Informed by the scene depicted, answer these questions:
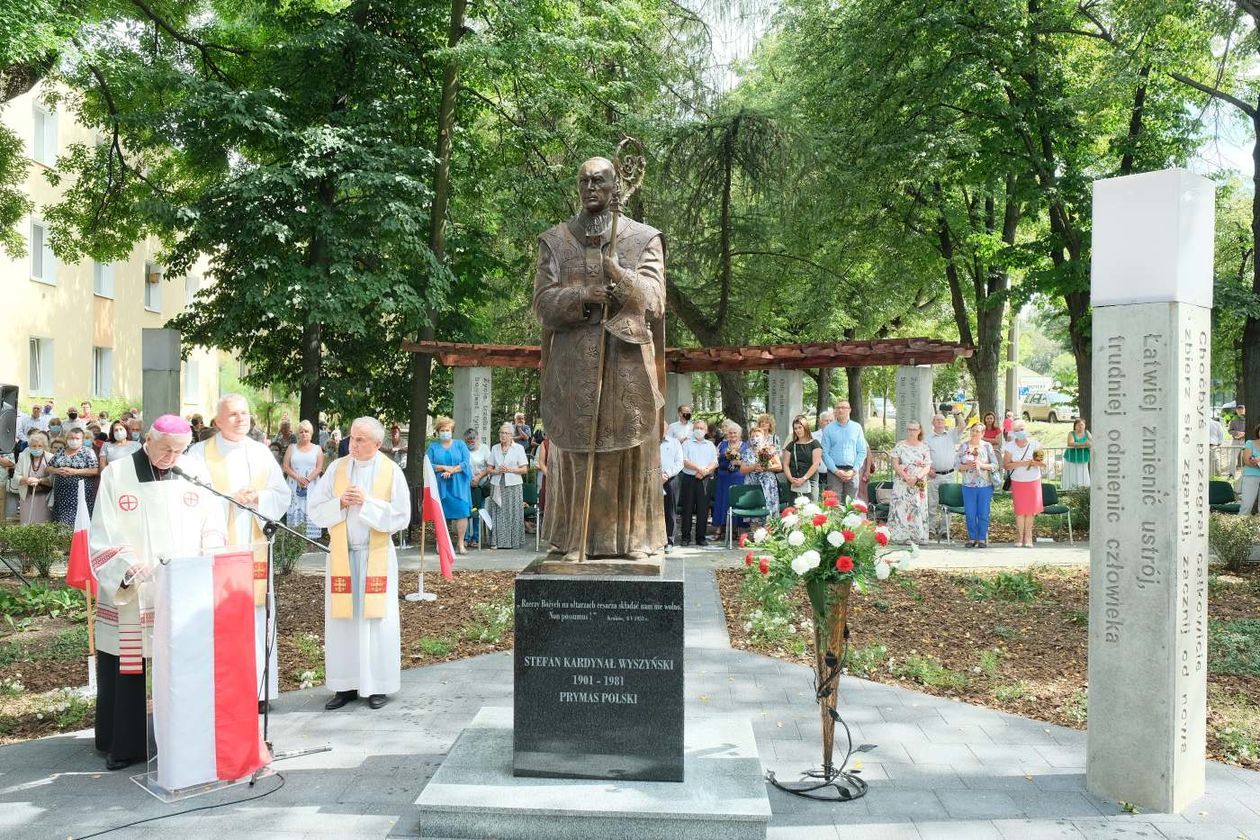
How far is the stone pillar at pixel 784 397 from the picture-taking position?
18391mm

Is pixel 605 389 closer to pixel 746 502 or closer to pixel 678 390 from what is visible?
pixel 746 502

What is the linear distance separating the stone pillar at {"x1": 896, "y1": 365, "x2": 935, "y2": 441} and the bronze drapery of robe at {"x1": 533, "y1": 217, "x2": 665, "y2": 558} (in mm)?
11586

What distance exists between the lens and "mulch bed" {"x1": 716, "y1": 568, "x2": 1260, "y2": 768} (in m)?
7.20

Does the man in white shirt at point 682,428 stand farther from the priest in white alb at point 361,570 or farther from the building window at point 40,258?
the building window at point 40,258

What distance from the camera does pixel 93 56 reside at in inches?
569

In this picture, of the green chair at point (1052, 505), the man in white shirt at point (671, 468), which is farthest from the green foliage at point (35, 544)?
the green chair at point (1052, 505)

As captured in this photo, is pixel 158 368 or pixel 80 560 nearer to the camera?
pixel 80 560

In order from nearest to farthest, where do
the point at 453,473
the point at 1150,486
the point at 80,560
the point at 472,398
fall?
the point at 1150,486 < the point at 80,560 < the point at 453,473 < the point at 472,398

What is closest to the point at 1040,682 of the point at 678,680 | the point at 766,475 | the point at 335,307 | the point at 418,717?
the point at 678,680

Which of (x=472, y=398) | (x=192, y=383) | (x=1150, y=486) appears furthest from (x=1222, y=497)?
(x=192, y=383)

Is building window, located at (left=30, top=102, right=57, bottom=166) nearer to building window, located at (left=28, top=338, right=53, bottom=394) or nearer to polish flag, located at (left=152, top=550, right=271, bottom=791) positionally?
building window, located at (left=28, top=338, right=53, bottom=394)

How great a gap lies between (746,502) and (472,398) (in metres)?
4.77

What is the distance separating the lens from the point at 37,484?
14.3m

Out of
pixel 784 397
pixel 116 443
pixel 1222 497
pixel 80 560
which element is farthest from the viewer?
pixel 784 397
